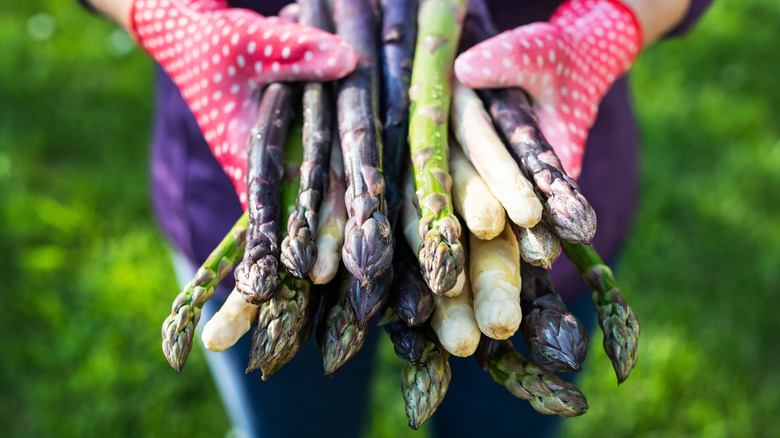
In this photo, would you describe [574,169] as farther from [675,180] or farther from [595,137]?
[675,180]

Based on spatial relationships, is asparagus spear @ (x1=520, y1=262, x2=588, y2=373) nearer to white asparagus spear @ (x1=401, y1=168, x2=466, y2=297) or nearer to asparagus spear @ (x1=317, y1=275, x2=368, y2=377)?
white asparagus spear @ (x1=401, y1=168, x2=466, y2=297)

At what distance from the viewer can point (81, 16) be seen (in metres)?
4.19

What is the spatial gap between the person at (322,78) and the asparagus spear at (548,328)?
0.24 meters

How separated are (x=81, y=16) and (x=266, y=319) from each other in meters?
3.76

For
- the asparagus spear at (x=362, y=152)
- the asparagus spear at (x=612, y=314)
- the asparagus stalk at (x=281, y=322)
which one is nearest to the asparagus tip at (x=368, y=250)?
the asparagus spear at (x=362, y=152)

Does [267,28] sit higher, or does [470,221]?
[267,28]

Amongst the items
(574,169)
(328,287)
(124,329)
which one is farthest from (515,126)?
(124,329)

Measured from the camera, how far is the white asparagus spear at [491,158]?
3.29 ft

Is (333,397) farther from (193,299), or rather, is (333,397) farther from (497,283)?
(497,283)

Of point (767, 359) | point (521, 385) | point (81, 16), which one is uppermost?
point (521, 385)

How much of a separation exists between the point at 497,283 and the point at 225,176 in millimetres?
833

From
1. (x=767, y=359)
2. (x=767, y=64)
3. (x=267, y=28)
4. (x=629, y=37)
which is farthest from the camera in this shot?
(x=767, y=64)

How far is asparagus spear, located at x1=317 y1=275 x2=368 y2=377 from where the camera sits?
3.48 feet

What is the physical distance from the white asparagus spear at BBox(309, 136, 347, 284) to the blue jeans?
27.0 inches
